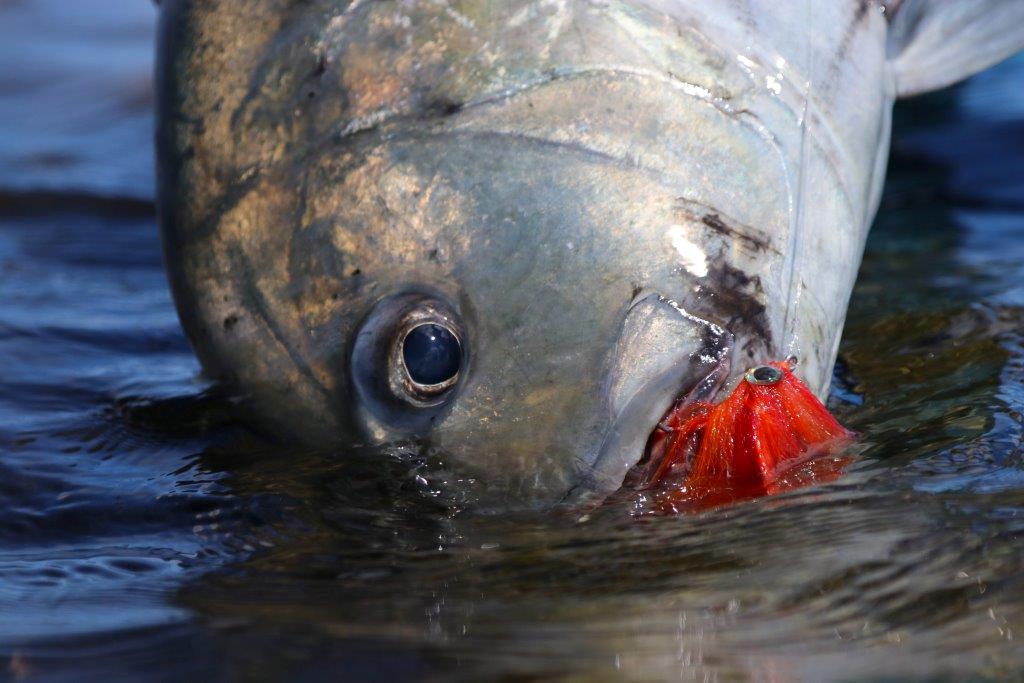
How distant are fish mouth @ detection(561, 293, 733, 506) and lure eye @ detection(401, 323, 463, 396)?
267 millimetres

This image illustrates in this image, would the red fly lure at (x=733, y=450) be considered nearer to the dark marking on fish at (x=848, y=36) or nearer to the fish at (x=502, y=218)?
the fish at (x=502, y=218)

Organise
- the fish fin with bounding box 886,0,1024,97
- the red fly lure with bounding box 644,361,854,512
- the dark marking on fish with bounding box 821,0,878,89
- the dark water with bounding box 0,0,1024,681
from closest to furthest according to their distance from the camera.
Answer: the dark water with bounding box 0,0,1024,681 < the red fly lure with bounding box 644,361,854,512 < the dark marking on fish with bounding box 821,0,878,89 < the fish fin with bounding box 886,0,1024,97

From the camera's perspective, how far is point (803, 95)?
253 centimetres

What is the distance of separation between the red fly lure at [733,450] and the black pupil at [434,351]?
13.6 inches

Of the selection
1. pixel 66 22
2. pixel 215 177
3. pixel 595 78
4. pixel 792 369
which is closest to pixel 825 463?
pixel 792 369

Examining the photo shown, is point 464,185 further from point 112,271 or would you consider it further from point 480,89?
point 112,271

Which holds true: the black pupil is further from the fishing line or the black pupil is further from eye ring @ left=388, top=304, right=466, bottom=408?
the fishing line

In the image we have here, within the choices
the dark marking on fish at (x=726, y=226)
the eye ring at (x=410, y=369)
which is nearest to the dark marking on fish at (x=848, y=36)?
the dark marking on fish at (x=726, y=226)

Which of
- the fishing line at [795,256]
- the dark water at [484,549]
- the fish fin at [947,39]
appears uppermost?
the fish fin at [947,39]

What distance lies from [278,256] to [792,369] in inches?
34.6

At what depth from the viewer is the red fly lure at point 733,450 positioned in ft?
7.17

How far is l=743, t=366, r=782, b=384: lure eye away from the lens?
2213mm

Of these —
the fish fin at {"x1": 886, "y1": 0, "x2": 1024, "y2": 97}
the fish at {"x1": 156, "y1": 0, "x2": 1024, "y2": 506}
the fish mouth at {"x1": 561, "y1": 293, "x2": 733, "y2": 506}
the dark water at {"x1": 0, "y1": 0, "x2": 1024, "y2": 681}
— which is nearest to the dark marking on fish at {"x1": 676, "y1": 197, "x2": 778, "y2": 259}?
the fish at {"x1": 156, "y1": 0, "x2": 1024, "y2": 506}

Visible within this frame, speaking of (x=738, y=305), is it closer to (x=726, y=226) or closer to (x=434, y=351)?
(x=726, y=226)
